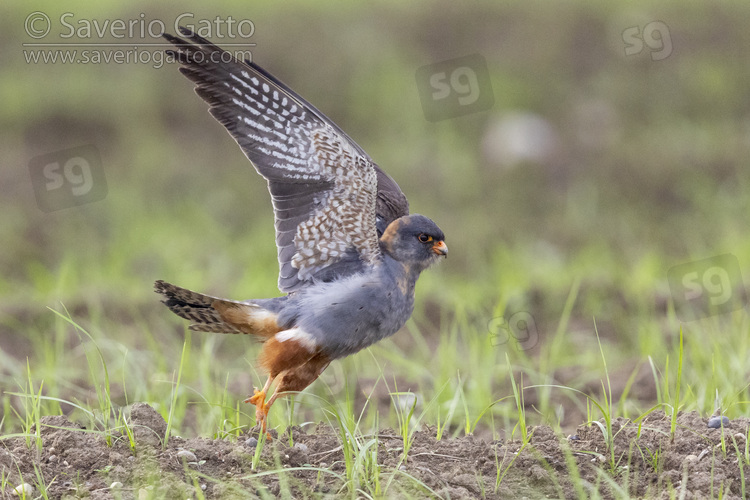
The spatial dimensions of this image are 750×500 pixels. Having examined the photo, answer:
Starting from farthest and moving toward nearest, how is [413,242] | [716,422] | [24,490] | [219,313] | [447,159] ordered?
1. [447,159]
2. [413,242]
3. [219,313]
4. [716,422]
5. [24,490]

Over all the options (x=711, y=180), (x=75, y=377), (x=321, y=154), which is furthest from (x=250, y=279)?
(x=711, y=180)

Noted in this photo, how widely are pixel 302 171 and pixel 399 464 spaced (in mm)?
1527

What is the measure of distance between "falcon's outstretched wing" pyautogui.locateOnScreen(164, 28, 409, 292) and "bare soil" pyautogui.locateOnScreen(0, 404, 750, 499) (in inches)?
34.8

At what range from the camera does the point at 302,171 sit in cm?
431

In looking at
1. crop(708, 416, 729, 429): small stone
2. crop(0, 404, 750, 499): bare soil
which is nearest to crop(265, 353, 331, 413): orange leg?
crop(0, 404, 750, 499): bare soil

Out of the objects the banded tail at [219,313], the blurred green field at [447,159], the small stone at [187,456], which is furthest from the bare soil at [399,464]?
the blurred green field at [447,159]

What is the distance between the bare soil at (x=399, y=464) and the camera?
334cm

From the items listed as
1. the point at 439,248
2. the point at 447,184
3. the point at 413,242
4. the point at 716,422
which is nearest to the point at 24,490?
the point at 413,242

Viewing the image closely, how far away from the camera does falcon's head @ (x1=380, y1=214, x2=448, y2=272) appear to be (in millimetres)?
4281

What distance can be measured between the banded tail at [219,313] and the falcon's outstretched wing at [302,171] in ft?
0.76

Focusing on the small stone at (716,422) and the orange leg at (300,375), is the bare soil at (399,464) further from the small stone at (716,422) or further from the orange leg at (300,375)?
the orange leg at (300,375)

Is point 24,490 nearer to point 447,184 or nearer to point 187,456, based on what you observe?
point 187,456

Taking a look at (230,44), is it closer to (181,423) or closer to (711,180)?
(711,180)

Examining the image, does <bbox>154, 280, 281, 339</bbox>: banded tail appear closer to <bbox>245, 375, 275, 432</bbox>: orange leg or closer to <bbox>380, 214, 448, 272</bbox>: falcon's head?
<bbox>245, 375, 275, 432</bbox>: orange leg
